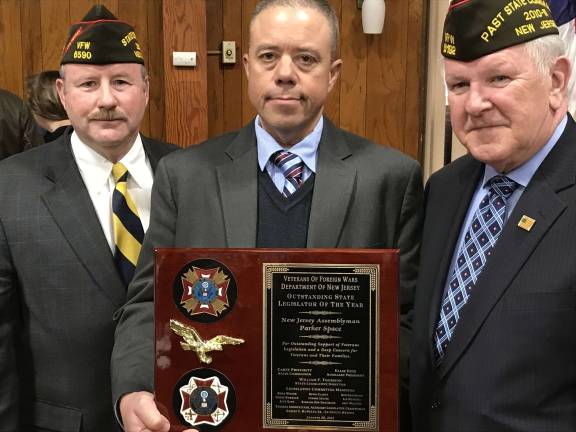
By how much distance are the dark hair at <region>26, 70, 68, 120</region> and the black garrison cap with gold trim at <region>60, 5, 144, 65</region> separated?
0.96 m

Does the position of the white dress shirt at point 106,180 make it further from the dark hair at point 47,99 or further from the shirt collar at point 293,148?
the dark hair at point 47,99

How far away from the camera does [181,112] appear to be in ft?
15.3

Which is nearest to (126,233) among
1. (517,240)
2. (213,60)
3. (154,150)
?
(154,150)

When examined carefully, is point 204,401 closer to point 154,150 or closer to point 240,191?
point 240,191

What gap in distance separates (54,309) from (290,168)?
0.76m

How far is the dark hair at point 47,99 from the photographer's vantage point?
10.0 ft

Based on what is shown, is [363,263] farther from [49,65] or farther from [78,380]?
[49,65]

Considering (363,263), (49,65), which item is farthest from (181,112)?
(363,263)

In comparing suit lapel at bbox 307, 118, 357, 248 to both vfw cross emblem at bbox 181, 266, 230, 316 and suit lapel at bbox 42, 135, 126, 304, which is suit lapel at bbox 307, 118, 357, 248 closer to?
vfw cross emblem at bbox 181, 266, 230, 316

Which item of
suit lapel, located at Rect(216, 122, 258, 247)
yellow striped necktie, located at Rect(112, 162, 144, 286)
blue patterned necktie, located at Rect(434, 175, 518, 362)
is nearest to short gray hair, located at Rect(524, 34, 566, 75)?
blue patterned necktie, located at Rect(434, 175, 518, 362)

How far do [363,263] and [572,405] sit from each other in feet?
1.52

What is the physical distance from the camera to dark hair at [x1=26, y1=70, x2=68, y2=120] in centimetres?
306

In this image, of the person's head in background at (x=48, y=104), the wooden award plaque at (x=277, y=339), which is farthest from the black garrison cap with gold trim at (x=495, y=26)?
the person's head in background at (x=48, y=104)

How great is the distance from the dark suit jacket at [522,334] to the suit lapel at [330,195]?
0.98 ft
